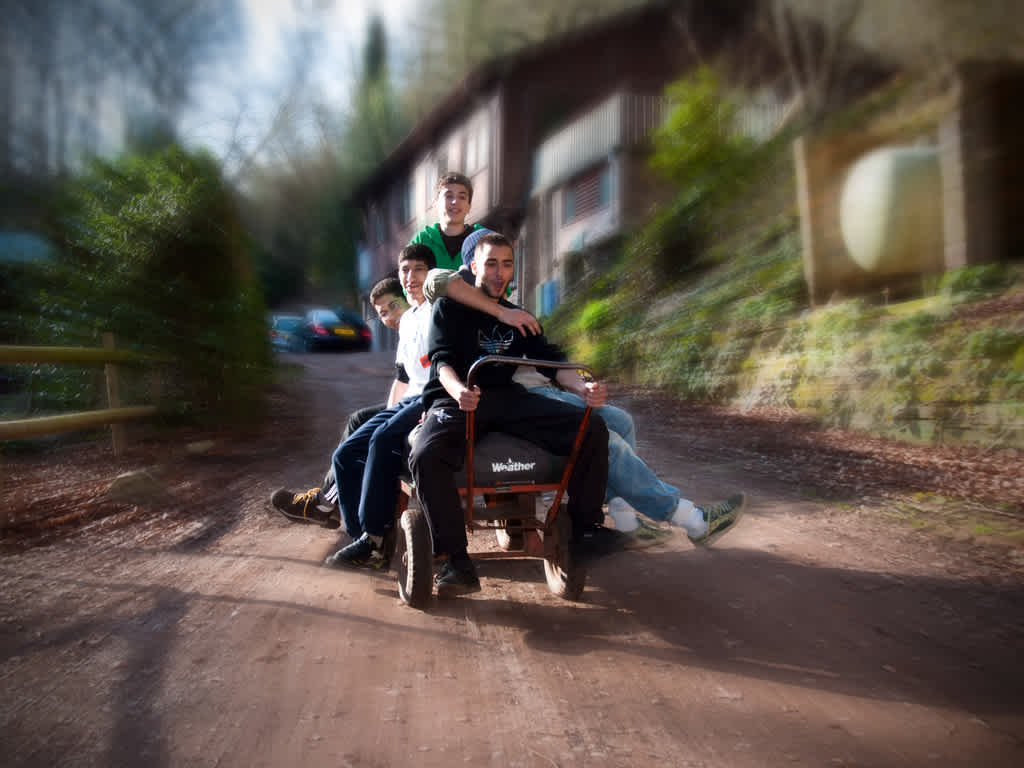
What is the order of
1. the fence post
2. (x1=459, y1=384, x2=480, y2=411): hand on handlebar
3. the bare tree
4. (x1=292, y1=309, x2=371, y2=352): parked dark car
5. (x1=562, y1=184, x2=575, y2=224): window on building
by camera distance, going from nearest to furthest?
(x1=459, y1=384, x2=480, y2=411): hand on handlebar, the fence post, the bare tree, (x1=562, y1=184, x2=575, y2=224): window on building, (x1=292, y1=309, x2=371, y2=352): parked dark car

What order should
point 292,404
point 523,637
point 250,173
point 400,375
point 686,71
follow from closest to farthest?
1. point 523,637
2. point 400,375
3. point 250,173
4. point 292,404
5. point 686,71

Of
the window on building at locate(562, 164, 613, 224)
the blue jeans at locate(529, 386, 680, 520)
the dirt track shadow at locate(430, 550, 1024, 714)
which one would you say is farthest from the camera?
the window on building at locate(562, 164, 613, 224)

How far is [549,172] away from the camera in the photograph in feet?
65.1

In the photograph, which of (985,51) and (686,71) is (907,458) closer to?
(985,51)

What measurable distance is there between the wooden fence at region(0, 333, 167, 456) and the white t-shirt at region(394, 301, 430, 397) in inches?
108

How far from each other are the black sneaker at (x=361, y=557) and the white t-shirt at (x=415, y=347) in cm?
80

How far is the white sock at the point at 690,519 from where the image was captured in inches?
148

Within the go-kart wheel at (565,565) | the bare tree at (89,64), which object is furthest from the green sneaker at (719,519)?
the bare tree at (89,64)

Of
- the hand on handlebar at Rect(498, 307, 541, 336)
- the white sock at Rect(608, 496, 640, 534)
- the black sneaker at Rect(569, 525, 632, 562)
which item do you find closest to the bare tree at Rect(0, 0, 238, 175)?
the hand on handlebar at Rect(498, 307, 541, 336)

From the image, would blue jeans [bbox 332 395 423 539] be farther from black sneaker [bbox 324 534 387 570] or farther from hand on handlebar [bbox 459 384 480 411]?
hand on handlebar [bbox 459 384 480 411]

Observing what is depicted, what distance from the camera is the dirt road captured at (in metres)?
2.37

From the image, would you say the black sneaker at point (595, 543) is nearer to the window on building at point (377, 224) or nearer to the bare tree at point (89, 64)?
the bare tree at point (89, 64)

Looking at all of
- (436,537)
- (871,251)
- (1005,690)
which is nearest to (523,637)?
(436,537)

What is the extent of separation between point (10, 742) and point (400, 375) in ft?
8.89
